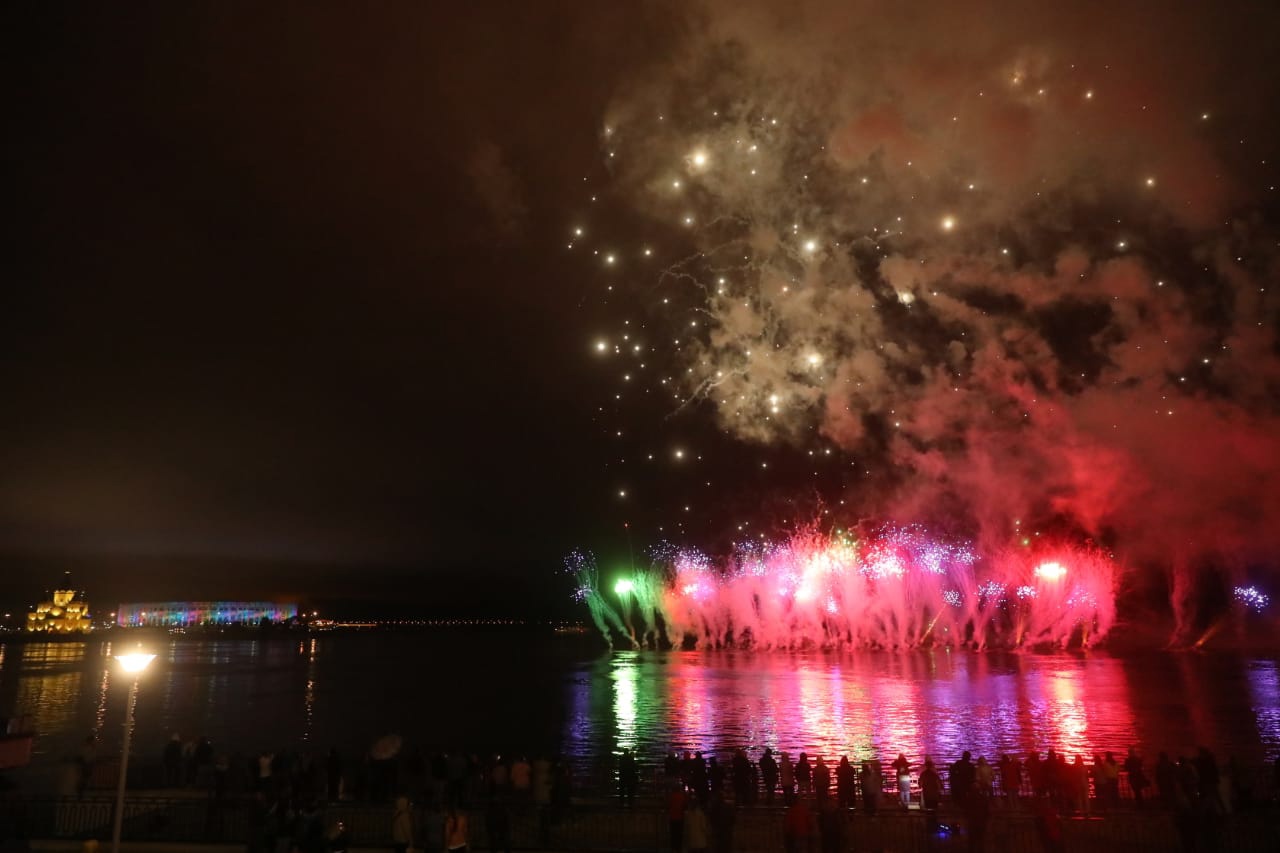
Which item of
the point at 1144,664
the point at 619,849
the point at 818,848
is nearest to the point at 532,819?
the point at 619,849

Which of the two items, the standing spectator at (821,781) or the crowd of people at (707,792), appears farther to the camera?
the standing spectator at (821,781)

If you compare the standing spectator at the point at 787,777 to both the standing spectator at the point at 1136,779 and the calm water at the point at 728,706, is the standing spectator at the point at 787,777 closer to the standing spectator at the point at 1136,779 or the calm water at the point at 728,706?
the calm water at the point at 728,706

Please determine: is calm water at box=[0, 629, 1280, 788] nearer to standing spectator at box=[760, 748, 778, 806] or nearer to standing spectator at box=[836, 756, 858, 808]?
standing spectator at box=[760, 748, 778, 806]

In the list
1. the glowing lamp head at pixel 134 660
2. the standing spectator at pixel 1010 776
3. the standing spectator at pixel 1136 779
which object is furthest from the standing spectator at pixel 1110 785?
the glowing lamp head at pixel 134 660

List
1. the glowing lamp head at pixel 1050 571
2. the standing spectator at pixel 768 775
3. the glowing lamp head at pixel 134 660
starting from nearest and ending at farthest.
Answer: the glowing lamp head at pixel 134 660 < the standing spectator at pixel 768 775 < the glowing lamp head at pixel 1050 571

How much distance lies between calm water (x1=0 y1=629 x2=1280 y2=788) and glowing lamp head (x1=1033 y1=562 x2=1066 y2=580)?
5829mm

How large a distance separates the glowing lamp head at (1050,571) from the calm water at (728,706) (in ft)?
19.1

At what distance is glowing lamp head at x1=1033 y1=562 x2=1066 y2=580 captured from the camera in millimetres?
62094

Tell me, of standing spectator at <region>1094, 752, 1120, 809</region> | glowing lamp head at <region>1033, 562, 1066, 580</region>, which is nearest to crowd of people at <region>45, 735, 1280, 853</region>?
standing spectator at <region>1094, 752, 1120, 809</region>

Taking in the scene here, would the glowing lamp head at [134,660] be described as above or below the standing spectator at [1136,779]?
above

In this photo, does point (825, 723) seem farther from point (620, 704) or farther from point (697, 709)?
point (620, 704)

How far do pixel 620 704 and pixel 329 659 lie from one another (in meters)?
64.1

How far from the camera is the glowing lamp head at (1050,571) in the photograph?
62094 millimetres

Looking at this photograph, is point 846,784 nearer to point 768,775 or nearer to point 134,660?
point 768,775
